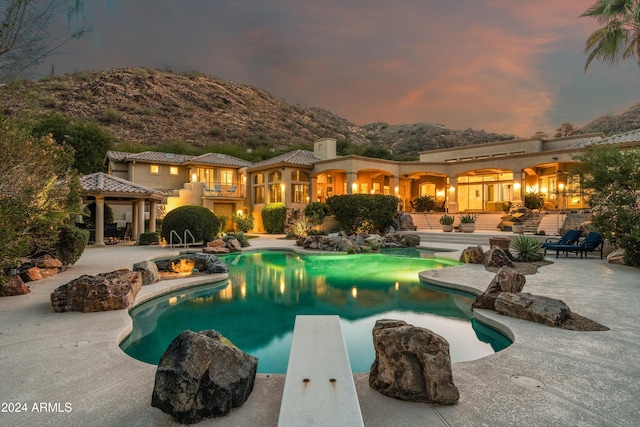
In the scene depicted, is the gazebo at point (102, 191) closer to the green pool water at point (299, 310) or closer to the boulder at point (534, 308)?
the green pool water at point (299, 310)

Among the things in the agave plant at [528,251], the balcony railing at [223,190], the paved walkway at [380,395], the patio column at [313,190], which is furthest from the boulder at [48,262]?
the patio column at [313,190]

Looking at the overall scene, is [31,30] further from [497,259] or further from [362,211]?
[362,211]

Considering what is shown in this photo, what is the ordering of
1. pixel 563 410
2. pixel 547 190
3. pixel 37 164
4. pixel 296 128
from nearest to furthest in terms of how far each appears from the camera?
pixel 563 410 → pixel 37 164 → pixel 547 190 → pixel 296 128

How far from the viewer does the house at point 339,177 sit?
81.5 ft

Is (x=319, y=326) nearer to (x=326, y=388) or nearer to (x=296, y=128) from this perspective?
(x=326, y=388)

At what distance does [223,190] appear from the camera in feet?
92.0

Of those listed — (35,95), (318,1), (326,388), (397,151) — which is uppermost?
(318,1)

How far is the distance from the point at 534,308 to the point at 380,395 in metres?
3.46

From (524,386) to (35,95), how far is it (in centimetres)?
826

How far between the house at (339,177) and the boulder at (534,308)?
1931 cm

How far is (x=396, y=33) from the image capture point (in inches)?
1126

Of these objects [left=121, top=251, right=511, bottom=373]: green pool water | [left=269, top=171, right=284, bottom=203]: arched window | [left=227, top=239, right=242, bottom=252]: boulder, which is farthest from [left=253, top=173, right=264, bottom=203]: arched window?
[left=121, top=251, right=511, bottom=373]: green pool water

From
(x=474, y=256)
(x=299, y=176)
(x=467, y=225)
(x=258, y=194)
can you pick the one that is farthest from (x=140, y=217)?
(x=467, y=225)

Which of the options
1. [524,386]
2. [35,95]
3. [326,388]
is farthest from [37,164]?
Answer: [524,386]
